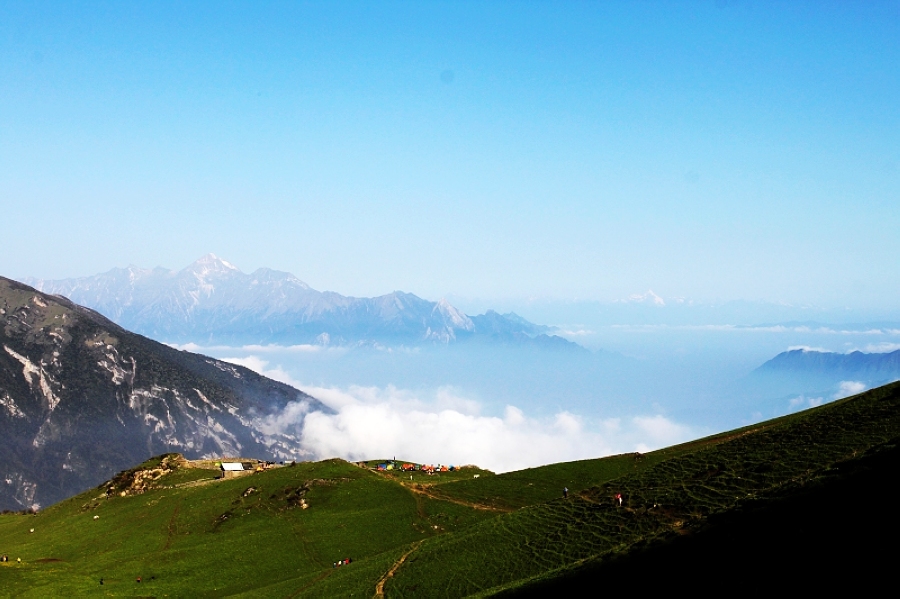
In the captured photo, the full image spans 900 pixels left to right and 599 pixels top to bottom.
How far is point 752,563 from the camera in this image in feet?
112

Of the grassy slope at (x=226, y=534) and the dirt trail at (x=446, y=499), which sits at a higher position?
the dirt trail at (x=446, y=499)

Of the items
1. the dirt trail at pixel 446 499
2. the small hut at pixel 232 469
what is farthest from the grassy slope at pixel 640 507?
the small hut at pixel 232 469

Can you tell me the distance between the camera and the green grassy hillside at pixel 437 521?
2042 inches

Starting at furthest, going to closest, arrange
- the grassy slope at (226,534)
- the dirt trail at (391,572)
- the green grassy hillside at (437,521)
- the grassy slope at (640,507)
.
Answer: the grassy slope at (226,534)
the dirt trail at (391,572)
the grassy slope at (640,507)
the green grassy hillside at (437,521)

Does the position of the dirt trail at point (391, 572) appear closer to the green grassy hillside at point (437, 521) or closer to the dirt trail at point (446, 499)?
the green grassy hillside at point (437, 521)

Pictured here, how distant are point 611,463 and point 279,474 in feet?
190

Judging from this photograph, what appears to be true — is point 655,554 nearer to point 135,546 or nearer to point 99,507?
point 135,546

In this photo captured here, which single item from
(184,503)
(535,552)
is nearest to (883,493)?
(535,552)

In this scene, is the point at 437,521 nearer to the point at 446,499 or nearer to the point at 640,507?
the point at 446,499

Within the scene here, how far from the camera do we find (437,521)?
299 feet

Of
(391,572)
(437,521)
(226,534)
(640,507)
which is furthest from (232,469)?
(640,507)

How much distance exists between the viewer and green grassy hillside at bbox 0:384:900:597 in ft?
170

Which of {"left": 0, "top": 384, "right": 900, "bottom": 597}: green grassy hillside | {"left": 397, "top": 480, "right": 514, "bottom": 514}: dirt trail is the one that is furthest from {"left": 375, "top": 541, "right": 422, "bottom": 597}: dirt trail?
{"left": 397, "top": 480, "right": 514, "bottom": 514}: dirt trail

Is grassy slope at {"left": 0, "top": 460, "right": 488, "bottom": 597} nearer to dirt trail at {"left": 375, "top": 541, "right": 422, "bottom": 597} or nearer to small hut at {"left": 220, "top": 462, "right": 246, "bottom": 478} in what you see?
dirt trail at {"left": 375, "top": 541, "right": 422, "bottom": 597}
